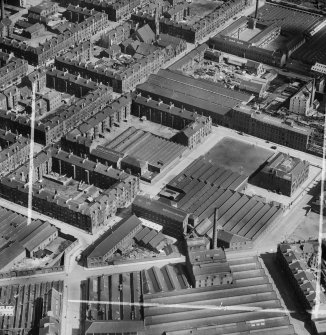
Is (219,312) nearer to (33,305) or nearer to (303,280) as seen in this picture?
(303,280)

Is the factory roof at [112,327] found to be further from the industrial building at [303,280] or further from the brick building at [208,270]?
the industrial building at [303,280]

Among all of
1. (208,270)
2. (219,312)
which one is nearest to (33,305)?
(208,270)

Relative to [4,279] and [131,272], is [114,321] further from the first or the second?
[4,279]

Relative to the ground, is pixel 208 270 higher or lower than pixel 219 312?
higher

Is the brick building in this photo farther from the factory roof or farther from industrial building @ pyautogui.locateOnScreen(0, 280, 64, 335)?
industrial building @ pyautogui.locateOnScreen(0, 280, 64, 335)

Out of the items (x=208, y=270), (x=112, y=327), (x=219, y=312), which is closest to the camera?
(x=112, y=327)

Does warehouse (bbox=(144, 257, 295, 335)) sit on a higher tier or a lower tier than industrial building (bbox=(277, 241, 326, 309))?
lower

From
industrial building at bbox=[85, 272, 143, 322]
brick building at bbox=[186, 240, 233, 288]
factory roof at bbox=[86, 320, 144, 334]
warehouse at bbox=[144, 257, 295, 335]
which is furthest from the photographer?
brick building at bbox=[186, 240, 233, 288]

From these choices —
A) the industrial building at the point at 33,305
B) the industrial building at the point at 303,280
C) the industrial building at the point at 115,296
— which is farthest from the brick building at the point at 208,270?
the industrial building at the point at 33,305

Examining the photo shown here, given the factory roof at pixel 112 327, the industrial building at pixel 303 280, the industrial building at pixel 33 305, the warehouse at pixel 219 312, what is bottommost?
the industrial building at pixel 33 305

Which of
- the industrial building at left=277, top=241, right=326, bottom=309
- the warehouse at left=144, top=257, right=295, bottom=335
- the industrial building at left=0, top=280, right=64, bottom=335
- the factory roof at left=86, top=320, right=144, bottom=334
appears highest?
the industrial building at left=277, top=241, right=326, bottom=309

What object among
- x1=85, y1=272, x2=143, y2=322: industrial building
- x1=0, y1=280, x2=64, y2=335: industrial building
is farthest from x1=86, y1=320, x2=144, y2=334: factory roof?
x1=0, y1=280, x2=64, y2=335: industrial building
